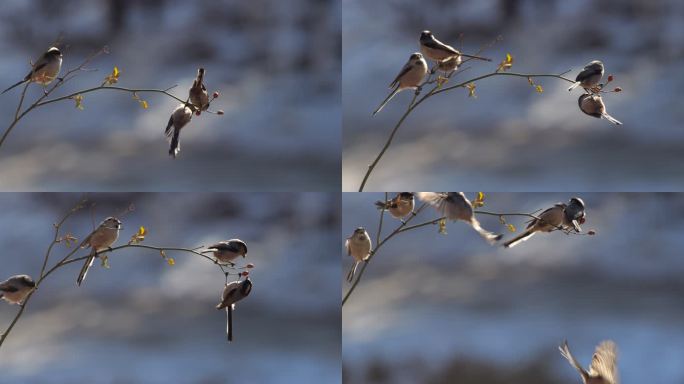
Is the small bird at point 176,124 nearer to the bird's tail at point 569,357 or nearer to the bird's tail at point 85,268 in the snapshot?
the bird's tail at point 85,268

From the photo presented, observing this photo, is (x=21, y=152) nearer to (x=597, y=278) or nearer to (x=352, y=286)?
(x=352, y=286)

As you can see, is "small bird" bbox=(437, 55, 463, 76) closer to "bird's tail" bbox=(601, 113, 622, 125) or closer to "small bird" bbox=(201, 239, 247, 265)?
"bird's tail" bbox=(601, 113, 622, 125)

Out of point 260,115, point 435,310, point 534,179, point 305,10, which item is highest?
point 305,10

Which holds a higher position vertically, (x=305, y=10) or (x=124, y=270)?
(x=305, y=10)

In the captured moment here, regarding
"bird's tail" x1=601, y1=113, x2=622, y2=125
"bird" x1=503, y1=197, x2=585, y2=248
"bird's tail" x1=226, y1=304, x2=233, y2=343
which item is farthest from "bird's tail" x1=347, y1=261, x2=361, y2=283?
"bird's tail" x1=601, y1=113, x2=622, y2=125

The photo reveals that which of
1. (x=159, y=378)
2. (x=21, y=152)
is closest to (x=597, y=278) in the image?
(x=159, y=378)

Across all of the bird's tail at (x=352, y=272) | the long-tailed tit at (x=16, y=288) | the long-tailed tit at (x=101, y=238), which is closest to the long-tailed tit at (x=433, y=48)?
the bird's tail at (x=352, y=272)

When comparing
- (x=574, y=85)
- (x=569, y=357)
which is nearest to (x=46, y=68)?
(x=574, y=85)
